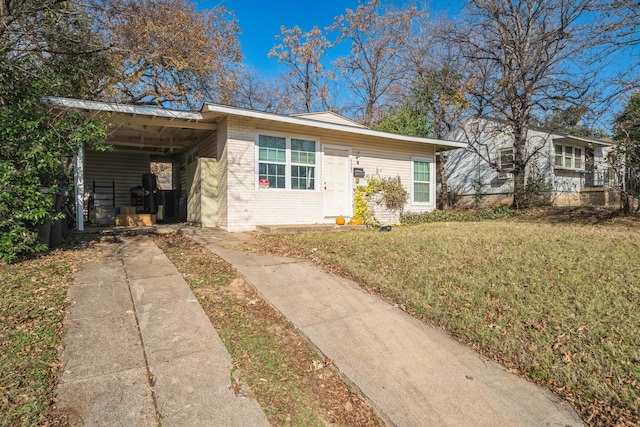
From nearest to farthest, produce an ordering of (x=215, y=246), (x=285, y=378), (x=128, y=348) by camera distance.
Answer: (x=285, y=378)
(x=128, y=348)
(x=215, y=246)

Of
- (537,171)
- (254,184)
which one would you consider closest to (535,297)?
(254,184)

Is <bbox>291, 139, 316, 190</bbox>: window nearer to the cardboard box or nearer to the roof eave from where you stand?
the roof eave

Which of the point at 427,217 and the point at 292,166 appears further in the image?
the point at 427,217

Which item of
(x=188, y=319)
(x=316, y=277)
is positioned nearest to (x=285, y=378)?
(x=188, y=319)

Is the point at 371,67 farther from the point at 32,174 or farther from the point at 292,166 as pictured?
the point at 32,174

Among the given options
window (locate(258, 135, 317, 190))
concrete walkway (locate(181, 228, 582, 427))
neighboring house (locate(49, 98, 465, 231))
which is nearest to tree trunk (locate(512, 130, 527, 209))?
neighboring house (locate(49, 98, 465, 231))

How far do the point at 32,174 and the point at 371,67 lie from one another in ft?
68.6

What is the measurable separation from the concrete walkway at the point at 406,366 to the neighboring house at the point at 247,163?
4.71m

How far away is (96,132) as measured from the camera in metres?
5.33

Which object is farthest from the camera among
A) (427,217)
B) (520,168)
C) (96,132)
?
(520,168)

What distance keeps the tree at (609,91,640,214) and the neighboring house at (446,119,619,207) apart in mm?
4105

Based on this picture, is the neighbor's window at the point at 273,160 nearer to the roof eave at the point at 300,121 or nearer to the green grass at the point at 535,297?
the roof eave at the point at 300,121

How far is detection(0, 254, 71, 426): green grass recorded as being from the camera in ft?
6.69

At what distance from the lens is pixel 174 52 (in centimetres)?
1336
